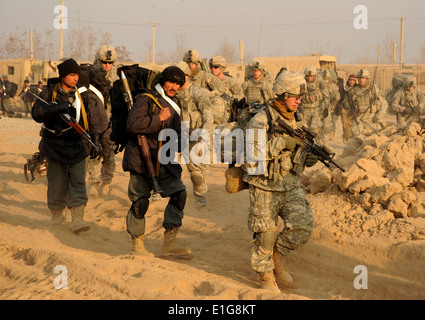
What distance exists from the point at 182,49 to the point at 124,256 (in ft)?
→ 199

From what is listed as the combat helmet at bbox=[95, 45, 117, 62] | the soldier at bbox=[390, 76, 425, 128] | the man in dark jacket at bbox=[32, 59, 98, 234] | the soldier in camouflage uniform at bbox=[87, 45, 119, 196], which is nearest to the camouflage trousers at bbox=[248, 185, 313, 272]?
the man in dark jacket at bbox=[32, 59, 98, 234]

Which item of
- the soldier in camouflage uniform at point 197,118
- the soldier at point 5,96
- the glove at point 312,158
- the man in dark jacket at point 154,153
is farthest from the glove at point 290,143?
the soldier at point 5,96

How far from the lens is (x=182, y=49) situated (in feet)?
213

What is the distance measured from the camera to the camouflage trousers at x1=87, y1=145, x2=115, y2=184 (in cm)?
872

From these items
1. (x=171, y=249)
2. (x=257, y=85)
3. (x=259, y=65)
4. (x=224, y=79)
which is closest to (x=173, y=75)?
(x=171, y=249)

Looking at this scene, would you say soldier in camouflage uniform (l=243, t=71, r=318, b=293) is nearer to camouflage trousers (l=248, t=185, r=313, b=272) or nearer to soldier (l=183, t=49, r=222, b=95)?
camouflage trousers (l=248, t=185, r=313, b=272)

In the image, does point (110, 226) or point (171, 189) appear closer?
point (171, 189)

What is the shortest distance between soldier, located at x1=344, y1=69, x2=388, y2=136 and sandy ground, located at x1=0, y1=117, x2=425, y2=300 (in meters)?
6.36

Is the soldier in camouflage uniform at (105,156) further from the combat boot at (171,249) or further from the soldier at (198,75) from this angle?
the combat boot at (171,249)

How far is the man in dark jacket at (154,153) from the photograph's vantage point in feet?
18.8

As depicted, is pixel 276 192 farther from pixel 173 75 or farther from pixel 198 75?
pixel 198 75

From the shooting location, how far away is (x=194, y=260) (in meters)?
6.21
